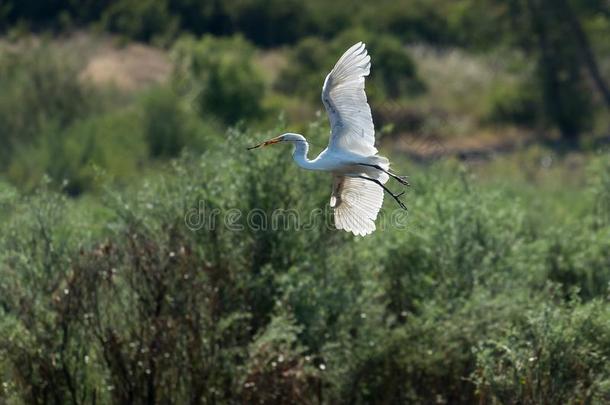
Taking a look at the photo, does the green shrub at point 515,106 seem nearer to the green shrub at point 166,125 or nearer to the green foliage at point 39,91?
the green shrub at point 166,125

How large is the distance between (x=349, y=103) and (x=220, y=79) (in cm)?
2935

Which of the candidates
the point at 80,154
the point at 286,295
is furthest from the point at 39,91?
the point at 286,295

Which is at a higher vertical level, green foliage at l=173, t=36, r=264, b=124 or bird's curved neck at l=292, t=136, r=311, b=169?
green foliage at l=173, t=36, r=264, b=124

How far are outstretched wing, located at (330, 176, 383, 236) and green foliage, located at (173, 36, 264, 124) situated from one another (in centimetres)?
2641

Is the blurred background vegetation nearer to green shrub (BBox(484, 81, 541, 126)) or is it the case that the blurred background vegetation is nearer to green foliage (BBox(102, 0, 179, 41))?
green shrub (BBox(484, 81, 541, 126))

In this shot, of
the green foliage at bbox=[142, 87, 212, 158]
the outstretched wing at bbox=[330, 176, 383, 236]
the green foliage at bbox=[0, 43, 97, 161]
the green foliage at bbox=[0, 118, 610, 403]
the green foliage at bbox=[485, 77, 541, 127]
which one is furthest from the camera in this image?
the green foliage at bbox=[485, 77, 541, 127]

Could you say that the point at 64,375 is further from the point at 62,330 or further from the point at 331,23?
the point at 331,23

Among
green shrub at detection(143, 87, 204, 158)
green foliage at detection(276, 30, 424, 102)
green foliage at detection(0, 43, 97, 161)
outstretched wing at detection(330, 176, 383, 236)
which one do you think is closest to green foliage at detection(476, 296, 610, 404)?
outstretched wing at detection(330, 176, 383, 236)

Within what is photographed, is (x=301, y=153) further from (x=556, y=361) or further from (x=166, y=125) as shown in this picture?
(x=166, y=125)

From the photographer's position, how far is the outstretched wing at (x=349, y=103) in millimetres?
13109

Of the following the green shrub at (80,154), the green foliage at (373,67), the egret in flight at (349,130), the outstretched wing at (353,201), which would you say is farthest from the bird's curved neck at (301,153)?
the green foliage at (373,67)

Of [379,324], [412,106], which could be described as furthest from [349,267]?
[412,106]

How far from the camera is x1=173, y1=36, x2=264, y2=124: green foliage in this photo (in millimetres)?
41469

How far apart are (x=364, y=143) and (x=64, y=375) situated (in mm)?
5700
